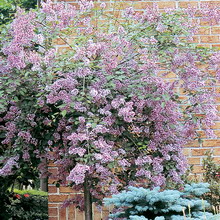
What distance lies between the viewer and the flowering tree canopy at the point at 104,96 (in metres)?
3.00

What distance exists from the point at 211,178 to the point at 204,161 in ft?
0.56

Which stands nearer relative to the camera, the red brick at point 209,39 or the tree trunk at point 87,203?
the tree trunk at point 87,203

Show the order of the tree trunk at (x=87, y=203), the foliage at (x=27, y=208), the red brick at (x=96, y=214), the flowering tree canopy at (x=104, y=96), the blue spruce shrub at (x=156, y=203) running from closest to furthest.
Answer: the blue spruce shrub at (x=156, y=203), the flowering tree canopy at (x=104, y=96), the tree trunk at (x=87, y=203), the red brick at (x=96, y=214), the foliage at (x=27, y=208)

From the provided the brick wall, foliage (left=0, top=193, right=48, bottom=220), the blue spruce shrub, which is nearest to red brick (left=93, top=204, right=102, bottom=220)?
the brick wall

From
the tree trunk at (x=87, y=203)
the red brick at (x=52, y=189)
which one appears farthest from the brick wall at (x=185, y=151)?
the tree trunk at (x=87, y=203)

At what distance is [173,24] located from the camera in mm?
3340

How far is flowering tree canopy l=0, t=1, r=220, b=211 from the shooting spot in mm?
3002

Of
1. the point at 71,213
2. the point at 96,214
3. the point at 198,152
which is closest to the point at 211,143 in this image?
the point at 198,152

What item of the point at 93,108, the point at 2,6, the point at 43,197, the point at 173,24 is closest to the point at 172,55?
the point at 173,24

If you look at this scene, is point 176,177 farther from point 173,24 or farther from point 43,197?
point 43,197

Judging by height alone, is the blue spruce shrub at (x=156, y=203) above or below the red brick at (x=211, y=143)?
below

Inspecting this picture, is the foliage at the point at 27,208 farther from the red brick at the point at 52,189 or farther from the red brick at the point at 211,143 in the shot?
the red brick at the point at 211,143

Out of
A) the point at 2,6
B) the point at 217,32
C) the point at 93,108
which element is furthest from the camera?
the point at 2,6

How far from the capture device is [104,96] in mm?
3000
